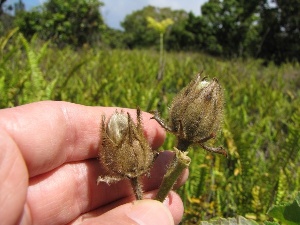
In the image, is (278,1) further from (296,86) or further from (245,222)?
(245,222)

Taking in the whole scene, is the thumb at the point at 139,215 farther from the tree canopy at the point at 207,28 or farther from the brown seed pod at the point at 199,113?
the tree canopy at the point at 207,28

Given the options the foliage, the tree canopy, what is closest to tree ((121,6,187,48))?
the tree canopy

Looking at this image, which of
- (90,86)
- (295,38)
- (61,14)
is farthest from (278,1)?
(90,86)

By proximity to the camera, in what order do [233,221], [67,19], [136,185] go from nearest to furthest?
Result: [233,221] < [136,185] < [67,19]

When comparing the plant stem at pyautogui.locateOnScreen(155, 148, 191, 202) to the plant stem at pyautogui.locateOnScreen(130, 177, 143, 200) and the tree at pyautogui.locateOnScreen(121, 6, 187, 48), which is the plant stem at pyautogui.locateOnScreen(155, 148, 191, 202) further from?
the tree at pyautogui.locateOnScreen(121, 6, 187, 48)

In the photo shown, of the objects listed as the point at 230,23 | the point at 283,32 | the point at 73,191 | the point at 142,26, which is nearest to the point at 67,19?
the point at 283,32

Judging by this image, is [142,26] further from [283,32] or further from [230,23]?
[283,32]

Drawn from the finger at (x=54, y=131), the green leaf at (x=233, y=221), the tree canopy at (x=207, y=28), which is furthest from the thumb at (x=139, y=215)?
the tree canopy at (x=207, y=28)
